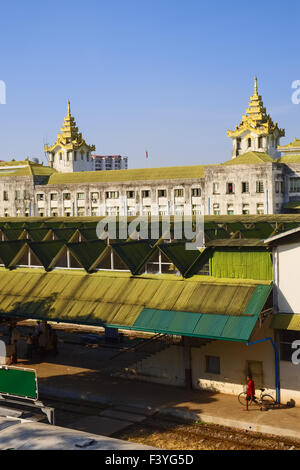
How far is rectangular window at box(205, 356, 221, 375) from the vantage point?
30219 millimetres

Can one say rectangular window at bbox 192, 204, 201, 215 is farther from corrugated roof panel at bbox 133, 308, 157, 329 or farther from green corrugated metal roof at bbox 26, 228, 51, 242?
corrugated roof panel at bbox 133, 308, 157, 329

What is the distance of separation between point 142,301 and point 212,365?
16.1ft

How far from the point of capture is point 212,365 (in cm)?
3041

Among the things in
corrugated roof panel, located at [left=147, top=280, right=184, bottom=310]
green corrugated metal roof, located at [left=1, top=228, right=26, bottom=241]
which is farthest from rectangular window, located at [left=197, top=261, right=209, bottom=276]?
green corrugated metal roof, located at [left=1, top=228, right=26, bottom=241]

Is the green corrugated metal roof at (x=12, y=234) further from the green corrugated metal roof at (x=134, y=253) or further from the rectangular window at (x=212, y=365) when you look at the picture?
the rectangular window at (x=212, y=365)

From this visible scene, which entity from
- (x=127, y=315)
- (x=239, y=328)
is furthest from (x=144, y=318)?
(x=239, y=328)

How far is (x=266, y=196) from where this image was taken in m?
96.2

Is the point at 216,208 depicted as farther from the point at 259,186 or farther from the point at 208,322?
the point at 208,322

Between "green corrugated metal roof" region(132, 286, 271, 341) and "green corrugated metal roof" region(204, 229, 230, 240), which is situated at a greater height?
"green corrugated metal roof" region(204, 229, 230, 240)

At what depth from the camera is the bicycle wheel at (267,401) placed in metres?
27.7

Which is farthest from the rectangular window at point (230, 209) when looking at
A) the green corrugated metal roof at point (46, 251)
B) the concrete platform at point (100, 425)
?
the concrete platform at point (100, 425)

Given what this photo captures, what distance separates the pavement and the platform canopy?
359 cm
